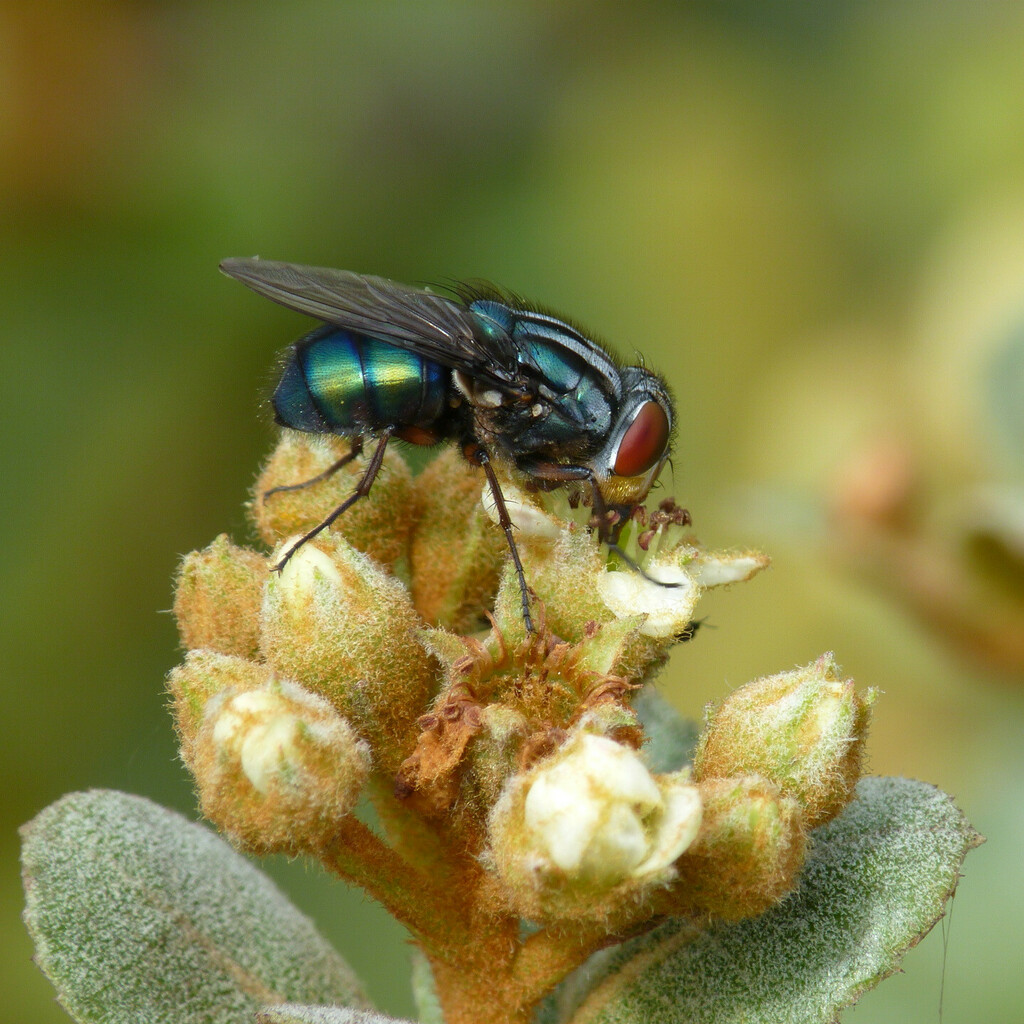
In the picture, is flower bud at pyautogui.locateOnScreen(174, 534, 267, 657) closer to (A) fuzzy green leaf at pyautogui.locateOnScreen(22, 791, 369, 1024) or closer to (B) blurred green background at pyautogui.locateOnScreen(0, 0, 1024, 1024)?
(A) fuzzy green leaf at pyautogui.locateOnScreen(22, 791, 369, 1024)

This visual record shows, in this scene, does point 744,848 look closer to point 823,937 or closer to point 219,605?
point 823,937

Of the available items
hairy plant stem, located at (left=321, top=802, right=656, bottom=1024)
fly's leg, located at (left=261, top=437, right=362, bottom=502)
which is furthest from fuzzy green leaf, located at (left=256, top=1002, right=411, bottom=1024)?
fly's leg, located at (left=261, top=437, right=362, bottom=502)

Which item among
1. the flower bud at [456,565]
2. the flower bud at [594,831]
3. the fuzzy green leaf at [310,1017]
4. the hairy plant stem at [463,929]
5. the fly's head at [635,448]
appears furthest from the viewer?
the fly's head at [635,448]

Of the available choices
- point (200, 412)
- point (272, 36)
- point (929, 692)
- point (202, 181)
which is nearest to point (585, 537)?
point (929, 692)

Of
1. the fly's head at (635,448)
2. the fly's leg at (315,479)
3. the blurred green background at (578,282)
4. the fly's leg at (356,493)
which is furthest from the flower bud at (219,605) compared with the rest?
the blurred green background at (578,282)

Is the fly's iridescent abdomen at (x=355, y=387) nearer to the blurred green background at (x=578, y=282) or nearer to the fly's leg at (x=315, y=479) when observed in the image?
the fly's leg at (x=315, y=479)

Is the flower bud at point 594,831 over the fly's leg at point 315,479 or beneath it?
beneath

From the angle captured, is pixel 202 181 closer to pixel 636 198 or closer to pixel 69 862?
pixel 636 198

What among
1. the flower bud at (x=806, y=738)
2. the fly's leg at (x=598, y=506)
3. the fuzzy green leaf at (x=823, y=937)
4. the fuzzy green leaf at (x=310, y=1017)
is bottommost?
the fuzzy green leaf at (x=310, y=1017)
